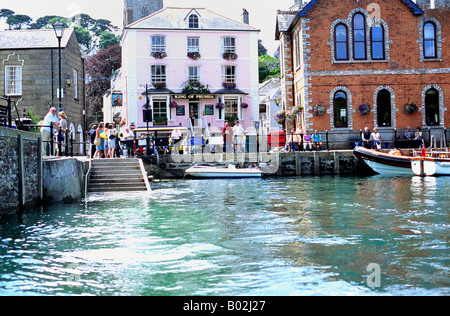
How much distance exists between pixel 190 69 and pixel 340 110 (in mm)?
16174

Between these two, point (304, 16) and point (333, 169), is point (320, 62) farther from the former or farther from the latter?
point (333, 169)

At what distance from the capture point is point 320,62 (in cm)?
2930

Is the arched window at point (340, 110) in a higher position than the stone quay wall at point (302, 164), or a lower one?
higher

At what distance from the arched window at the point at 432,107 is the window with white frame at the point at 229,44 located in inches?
697

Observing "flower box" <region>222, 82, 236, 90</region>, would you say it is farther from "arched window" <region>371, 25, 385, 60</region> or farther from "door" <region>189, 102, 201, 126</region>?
"arched window" <region>371, 25, 385, 60</region>

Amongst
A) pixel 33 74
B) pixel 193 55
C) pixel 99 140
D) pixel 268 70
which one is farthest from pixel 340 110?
pixel 268 70

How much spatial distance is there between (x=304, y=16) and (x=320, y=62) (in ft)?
8.85

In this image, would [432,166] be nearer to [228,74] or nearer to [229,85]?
[229,85]

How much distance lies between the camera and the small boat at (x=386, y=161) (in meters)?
25.1

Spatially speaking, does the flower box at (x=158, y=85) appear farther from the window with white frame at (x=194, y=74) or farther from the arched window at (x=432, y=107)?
the arched window at (x=432, y=107)

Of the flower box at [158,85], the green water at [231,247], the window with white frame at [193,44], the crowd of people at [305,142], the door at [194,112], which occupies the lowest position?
the green water at [231,247]

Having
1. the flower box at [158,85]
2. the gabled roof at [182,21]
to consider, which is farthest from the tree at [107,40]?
the flower box at [158,85]

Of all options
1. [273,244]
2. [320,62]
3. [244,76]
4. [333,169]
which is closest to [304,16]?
[320,62]
